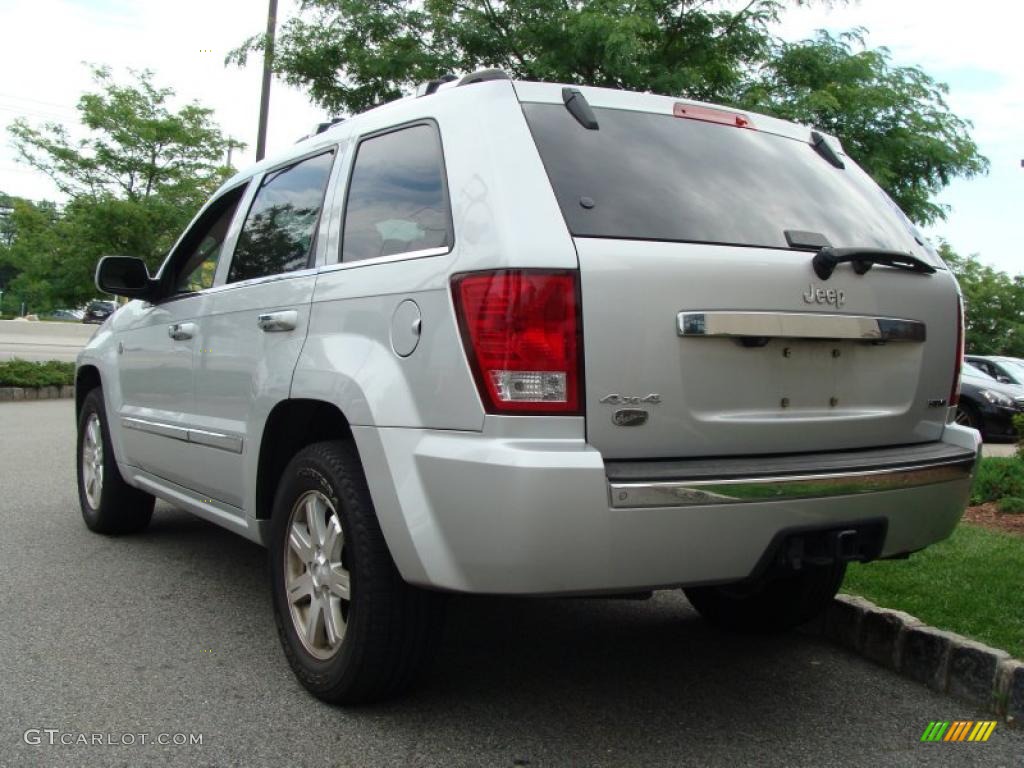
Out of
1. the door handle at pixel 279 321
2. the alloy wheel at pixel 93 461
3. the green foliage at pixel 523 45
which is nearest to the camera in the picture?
the door handle at pixel 279 321

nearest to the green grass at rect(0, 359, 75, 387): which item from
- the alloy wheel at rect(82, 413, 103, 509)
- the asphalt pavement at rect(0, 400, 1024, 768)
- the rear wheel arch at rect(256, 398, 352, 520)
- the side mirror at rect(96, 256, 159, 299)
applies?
the alloy wheel at rect(82, 413, 103, 509)

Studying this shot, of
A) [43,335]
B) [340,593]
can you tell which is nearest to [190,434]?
[340,593]

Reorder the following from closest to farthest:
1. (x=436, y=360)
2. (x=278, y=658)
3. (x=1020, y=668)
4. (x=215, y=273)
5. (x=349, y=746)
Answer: (x=436, y=360) < (x=349, y=746) < (x=1020, y=668) < (x=278, y=658) < (x=215, y=273)

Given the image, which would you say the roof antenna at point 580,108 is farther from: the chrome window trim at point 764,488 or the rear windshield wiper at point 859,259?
the chrome window trim at point 764,488

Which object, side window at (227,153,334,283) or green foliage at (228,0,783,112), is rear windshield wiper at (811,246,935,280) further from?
green foliage at (228,0,783,112)

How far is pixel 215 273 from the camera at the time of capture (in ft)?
14.4

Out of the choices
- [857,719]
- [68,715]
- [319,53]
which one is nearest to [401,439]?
[68,715]

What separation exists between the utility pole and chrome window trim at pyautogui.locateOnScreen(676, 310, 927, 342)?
12996mm

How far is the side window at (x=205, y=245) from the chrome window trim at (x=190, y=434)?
0.65 metres

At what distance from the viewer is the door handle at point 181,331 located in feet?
14.4

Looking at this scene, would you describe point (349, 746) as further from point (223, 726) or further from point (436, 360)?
point (436, 360)

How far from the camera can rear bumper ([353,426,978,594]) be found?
2494mm

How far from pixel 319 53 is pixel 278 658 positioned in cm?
1155

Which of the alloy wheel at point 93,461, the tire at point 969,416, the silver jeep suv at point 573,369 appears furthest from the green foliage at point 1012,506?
the tire at point 969,416
